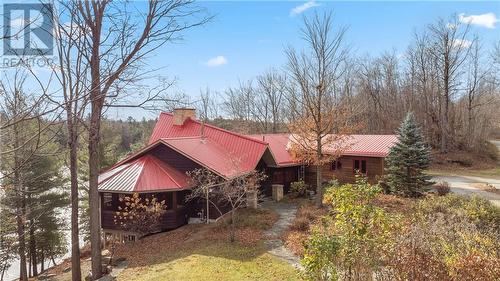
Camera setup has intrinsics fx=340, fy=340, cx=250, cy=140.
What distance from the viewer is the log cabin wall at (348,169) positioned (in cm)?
2523

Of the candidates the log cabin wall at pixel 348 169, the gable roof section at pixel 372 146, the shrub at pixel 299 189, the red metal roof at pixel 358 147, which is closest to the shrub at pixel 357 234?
the shrub at pixel 299 189

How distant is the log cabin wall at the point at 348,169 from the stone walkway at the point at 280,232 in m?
5.70

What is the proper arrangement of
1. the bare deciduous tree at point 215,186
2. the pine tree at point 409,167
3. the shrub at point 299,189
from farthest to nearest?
the shrub at point 299,189 → the pine tree at point 409,167 → the bare deciduous tree at point 215,186

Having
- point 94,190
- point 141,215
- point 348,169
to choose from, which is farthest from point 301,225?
point 348,169

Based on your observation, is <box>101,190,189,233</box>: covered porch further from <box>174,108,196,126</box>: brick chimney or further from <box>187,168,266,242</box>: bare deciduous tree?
<box>174,108,196,126</box>: brick chimney

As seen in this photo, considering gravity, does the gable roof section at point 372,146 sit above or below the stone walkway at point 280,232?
above

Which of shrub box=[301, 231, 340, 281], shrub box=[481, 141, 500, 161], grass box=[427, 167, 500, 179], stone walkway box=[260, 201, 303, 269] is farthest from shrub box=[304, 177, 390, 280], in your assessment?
shrub box=[481, 141, 500, 161]

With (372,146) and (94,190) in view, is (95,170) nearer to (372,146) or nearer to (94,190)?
(94,190)

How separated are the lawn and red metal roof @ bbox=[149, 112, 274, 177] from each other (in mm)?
3356

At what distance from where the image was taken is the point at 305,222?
52.5 ft

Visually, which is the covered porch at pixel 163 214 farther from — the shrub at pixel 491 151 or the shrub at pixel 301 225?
the shrub at pixel 491 151

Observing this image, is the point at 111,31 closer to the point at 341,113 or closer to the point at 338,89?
the point at 341,113

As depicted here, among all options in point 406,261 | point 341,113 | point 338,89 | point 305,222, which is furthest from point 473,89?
point 406,261

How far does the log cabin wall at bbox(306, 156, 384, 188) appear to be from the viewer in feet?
82.8
